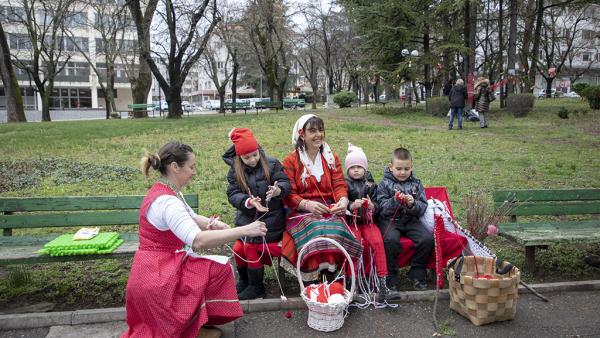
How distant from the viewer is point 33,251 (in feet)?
13.2

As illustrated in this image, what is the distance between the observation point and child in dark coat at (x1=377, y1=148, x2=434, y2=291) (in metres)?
4.33

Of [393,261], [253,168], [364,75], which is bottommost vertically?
[393,261]

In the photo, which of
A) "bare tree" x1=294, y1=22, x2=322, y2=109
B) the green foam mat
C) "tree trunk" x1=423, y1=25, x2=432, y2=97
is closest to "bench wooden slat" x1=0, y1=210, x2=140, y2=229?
the green foam mat

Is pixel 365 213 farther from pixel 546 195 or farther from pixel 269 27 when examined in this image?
pixel 269 27

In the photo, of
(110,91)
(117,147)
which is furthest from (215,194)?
(110,91)

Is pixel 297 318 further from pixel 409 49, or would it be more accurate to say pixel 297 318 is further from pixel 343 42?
pixel 343 42

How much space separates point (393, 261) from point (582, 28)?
6113 centimetres

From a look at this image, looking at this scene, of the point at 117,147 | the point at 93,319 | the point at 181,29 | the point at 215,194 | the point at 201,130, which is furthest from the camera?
the point at 181,29

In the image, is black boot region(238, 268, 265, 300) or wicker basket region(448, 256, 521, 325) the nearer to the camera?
wicker basket region(448, 256, 521, 325)

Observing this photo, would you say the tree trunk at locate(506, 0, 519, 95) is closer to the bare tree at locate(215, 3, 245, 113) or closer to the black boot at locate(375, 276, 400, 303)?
the bare tree at locate(215, 3, 245, 113)

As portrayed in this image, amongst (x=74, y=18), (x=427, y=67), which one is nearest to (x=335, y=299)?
(x=427, y=67)

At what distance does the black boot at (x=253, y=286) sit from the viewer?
4.20 m

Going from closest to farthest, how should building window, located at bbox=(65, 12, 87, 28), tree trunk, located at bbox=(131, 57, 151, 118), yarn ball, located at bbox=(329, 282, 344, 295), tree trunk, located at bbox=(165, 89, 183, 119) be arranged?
yarn ball, located at bbox=(329, 282, 344, 295) → tree trunk, located at bbox=(165, 89, 183, 119) → tree trunk, located at bbox=(131, 57, 151, 118) → building window, located at bbox=(65, 12, 87, 28)

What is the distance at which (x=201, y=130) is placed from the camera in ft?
54.6
